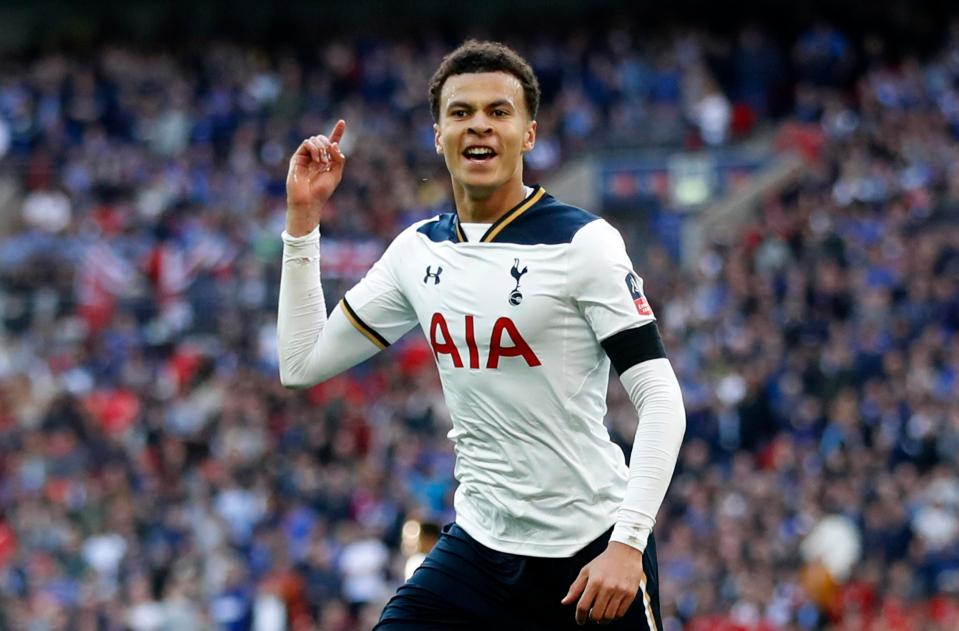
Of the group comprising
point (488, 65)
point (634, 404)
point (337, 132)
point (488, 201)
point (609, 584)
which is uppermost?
point (488, 65)

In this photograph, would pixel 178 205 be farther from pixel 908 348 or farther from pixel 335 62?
pixel 908 348

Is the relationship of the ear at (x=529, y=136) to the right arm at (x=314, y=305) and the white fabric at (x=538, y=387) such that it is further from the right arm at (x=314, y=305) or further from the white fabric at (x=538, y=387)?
the right arm at (x=314, y=305)

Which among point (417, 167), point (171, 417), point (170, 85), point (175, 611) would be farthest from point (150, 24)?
point (175, 611)

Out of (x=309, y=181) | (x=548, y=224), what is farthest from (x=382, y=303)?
(x=548, y=224)

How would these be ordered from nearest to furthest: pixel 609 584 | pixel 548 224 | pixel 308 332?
pixel 609 584, pixel 548 224, pixel 308 332

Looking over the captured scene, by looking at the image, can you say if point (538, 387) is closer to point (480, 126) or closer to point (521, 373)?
point (521, 373)

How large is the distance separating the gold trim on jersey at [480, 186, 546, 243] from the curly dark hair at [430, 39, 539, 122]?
25 centimetres

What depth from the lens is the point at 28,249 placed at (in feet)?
74.4

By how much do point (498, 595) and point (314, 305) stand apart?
1.09 meters

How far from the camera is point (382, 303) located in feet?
17.1

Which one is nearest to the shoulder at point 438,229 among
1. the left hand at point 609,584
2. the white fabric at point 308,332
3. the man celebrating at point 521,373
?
the man celebrating at point 521,373

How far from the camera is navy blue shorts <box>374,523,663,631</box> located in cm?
477

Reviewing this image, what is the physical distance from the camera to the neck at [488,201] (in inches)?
193

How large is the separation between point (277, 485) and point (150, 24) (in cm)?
1637
